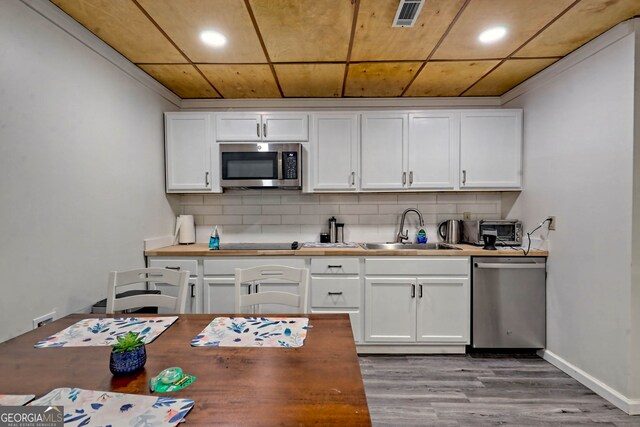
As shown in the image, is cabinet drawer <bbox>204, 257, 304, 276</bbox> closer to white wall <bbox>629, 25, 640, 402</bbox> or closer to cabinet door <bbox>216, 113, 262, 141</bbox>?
cabinet door <bbox>216, 113, 262, 141</bbox>

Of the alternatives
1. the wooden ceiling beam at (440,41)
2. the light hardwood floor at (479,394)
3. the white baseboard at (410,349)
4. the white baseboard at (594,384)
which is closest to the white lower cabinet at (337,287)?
the white baseboard at (410,349)

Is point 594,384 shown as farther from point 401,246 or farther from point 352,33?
point 352,33

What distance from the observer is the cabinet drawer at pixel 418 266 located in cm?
268

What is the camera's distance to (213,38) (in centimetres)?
207

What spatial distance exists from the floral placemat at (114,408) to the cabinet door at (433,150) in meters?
2.65

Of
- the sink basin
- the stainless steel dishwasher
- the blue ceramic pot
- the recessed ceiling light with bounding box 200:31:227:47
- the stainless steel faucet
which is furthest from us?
the stainless steel faucet

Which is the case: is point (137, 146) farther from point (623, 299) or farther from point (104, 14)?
point (623, 299)

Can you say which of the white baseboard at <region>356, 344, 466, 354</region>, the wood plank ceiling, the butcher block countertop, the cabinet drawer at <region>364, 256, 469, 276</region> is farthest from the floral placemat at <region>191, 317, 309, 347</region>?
the wood plank ceiling

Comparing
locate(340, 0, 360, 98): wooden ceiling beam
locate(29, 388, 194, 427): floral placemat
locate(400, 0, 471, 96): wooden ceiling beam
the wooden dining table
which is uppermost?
locate(400, 0, 471, 96): wooden ceiling beam

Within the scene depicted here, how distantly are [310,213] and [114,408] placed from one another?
104 inches

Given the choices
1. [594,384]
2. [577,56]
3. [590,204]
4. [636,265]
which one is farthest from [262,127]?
[594,384]

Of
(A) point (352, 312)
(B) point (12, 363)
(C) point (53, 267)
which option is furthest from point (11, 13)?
(A) point (352, 312)

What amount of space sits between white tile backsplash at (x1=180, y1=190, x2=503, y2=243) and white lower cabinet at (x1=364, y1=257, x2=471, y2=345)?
658 millimetres

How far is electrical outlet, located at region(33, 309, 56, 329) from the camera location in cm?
167
